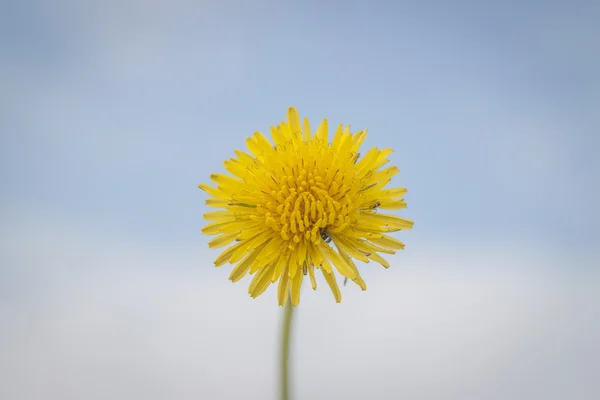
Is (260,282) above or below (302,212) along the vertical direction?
below

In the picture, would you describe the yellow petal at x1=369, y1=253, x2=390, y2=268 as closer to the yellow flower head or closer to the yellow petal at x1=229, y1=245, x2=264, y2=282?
the yellow flower head

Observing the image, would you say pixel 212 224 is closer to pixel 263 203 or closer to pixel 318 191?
pixel 263 203

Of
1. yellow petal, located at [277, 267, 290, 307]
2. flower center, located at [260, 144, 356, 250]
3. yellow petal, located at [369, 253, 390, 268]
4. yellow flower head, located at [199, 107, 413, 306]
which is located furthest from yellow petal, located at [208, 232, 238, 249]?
yellow petal, located at [369, 253, 390, 268]

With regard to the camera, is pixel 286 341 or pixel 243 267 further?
pixel 243 267

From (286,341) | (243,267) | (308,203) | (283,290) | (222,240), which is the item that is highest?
(308,203)

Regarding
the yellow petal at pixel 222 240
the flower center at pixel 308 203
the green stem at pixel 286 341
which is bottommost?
the green stem at pixel 286 341

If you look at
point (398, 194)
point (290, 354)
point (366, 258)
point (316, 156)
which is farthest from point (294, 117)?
point (290, 354)

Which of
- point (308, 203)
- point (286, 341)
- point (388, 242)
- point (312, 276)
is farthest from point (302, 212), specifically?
point (286, 341)

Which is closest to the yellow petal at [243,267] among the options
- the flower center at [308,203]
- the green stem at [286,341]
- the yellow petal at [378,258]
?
the flower center at [308,203]

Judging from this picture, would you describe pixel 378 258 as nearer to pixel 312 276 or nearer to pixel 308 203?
pixel 312 276

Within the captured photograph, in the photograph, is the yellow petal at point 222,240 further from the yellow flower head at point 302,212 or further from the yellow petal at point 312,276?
the yellow petal at point 312,276
